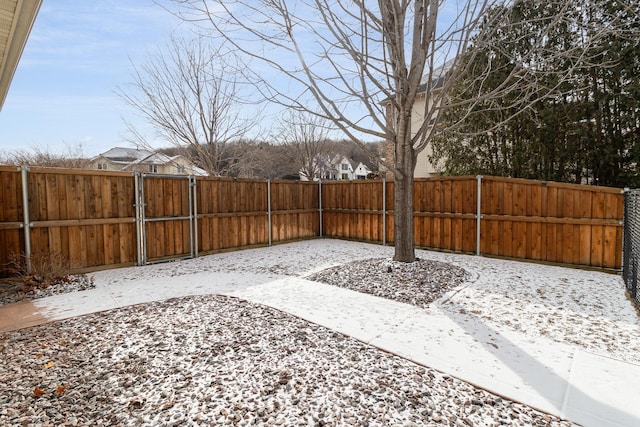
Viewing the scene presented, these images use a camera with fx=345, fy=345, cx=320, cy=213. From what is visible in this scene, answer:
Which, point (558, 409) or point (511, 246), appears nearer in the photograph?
point (558, 409)

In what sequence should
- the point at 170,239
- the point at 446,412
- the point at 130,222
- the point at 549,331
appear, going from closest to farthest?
the point at 446,412
the point at 549,331
the point at 130,222
the point at 170,239

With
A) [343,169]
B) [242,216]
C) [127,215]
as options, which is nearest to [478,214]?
[242,216]

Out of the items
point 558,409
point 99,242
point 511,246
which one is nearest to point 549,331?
point 558,409

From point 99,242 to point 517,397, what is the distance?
689 centimetres

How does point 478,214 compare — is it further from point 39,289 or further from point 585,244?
point 39,289

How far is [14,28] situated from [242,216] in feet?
18.6

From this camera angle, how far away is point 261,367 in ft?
8.86

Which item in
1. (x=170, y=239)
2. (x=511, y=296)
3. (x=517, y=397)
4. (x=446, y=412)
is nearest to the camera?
(x=446, y=412)

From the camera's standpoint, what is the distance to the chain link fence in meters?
4.52

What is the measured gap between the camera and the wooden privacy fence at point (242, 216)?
5828mm

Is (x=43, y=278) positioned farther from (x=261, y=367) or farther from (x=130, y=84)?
(x=130, y=84)

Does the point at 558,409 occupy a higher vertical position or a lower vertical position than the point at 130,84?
lower

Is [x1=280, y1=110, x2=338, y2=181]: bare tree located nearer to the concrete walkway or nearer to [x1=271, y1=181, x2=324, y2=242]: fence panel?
[x1=271, y1=181, x2=324, y2=242]: fence panel

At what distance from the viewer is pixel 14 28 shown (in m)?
3.75
